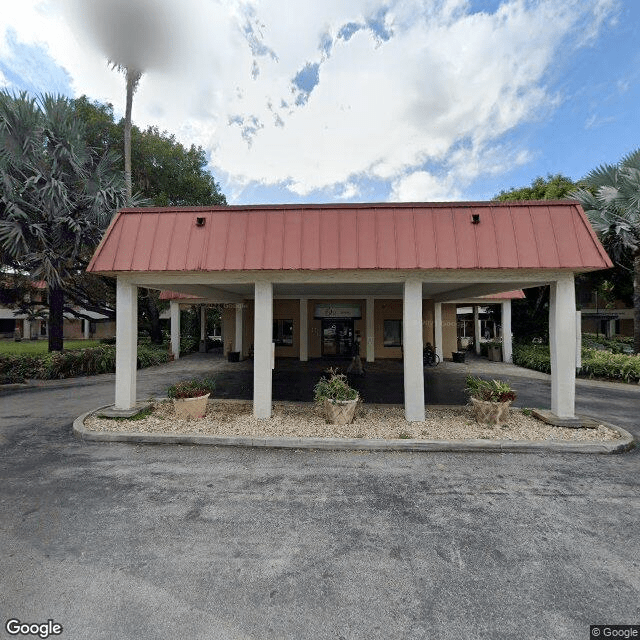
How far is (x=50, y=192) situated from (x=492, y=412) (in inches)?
706

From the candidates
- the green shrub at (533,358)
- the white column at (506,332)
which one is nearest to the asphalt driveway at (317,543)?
the green shrub at (533,358)

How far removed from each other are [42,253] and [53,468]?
493 inches

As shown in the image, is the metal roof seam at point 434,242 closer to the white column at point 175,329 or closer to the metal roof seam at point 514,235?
the metal roof seam at point 514,235

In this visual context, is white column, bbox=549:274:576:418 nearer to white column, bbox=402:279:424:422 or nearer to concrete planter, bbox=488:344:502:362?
white column, bbox=402:279:424:422

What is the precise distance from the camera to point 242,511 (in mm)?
4469

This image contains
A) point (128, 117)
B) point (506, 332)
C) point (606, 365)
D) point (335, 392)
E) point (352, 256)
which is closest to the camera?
point (352, 256)

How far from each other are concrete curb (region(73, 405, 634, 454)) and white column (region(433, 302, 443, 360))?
12943mm

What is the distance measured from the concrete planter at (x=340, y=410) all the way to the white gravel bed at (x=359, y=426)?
0.16 meters

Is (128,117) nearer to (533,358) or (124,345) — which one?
(124,345)

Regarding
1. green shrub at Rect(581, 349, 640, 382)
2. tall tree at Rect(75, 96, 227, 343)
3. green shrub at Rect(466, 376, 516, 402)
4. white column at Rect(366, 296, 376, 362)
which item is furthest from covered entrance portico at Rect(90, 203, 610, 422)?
tall tree at Rect(75, 96, 227, 343)

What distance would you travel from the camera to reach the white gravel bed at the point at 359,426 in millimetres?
6996

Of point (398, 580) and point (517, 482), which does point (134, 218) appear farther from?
point (517, 482)

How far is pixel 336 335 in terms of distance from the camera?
66.9 ft

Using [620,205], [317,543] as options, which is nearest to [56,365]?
[317,543]
